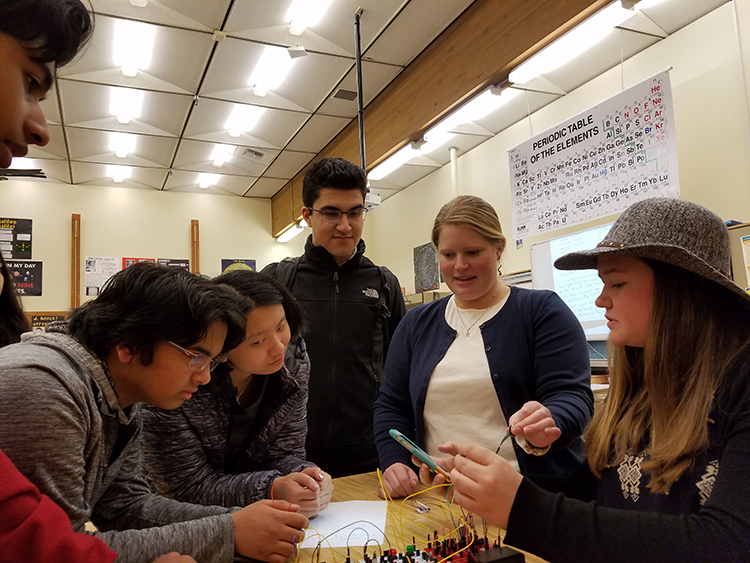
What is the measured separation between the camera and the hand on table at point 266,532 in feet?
3.29

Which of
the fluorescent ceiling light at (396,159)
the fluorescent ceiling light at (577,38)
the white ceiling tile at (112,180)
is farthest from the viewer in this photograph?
the white ceiling tile at (112,180)

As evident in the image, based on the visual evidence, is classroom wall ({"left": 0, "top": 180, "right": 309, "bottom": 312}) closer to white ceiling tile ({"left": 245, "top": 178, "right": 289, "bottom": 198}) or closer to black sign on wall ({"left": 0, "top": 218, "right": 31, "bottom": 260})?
black sign on wall ({"left": 0, "top": 218, "right": 31, "bottom": 260})

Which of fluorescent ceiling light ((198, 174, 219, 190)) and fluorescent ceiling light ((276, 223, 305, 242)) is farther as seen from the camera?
fluorescent ceiling light ((276, 223, 305, 242))

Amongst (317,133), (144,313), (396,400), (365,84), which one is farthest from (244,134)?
(144,313)

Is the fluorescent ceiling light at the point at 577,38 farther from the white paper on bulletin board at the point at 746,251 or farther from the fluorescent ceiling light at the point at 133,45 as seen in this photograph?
the fluorescent ceiling light at the point at 133,45

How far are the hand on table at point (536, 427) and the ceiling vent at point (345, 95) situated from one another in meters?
3.68

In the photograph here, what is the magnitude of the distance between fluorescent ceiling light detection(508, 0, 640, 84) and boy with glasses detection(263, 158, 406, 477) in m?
1.28

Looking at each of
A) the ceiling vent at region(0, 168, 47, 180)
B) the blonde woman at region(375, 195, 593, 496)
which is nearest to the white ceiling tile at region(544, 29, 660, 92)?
the blonde woman at region(375, 195, 593, 496)

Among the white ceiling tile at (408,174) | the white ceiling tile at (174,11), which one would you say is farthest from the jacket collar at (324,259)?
the white ceiling tile at (408,174)

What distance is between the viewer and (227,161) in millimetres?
5723

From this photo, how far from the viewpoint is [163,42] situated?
353 cm

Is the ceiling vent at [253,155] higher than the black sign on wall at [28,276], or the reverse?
the ceiling vent at [253,155]

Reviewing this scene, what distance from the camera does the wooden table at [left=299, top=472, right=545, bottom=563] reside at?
104 centimetres

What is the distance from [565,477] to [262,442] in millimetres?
800
